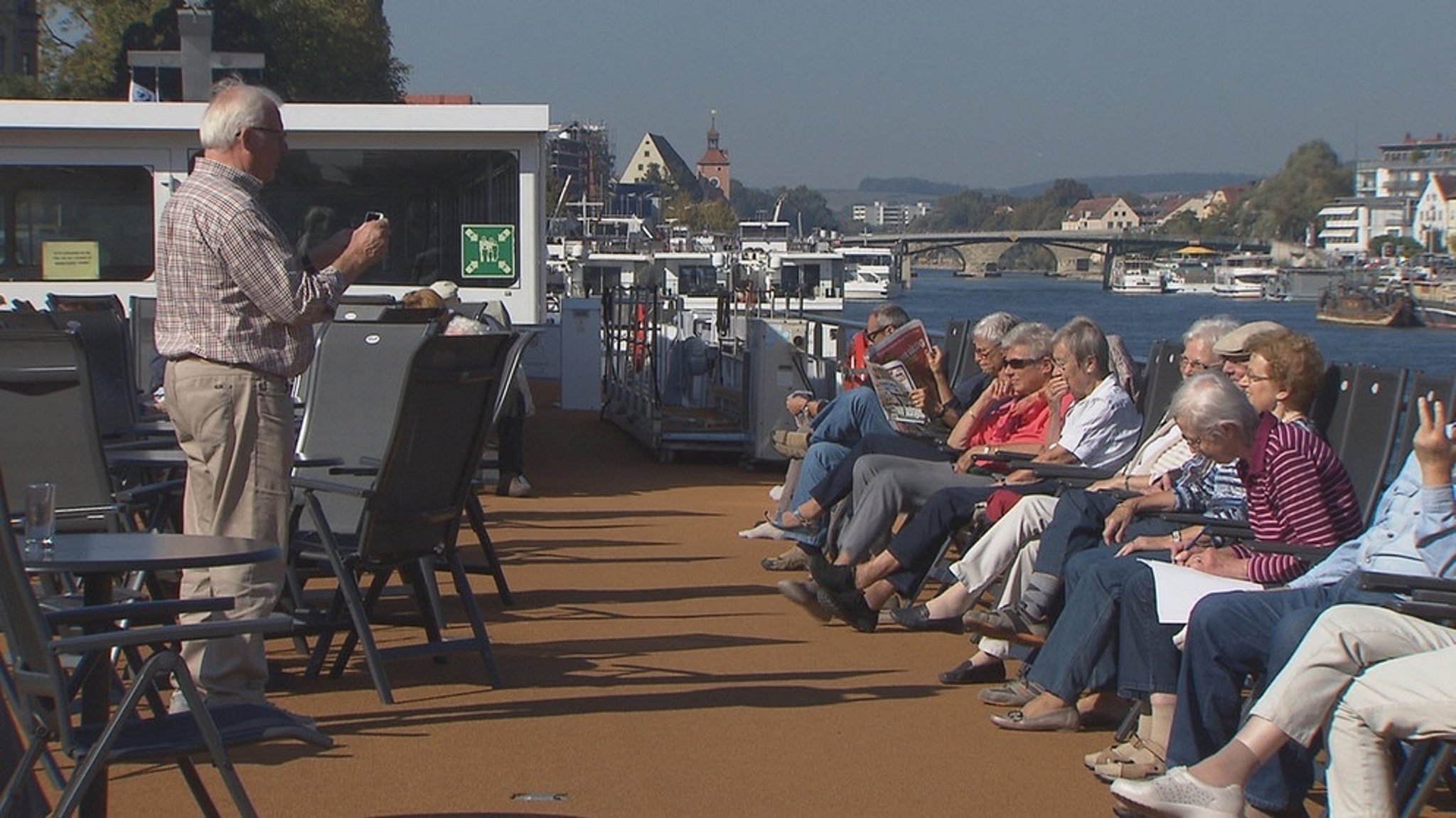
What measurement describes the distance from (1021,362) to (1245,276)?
205 ft

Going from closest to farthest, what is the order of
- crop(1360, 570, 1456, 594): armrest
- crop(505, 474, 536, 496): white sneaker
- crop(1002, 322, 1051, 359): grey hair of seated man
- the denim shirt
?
crop(1360, 570, 1456, 594): armrest → the denim shirt → crop(1002, 322, 1051, 359): grey hair of seated man → crop(505, 474, 536, 496): white sneaker

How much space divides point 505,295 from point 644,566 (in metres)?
4.09

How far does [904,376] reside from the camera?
26.2 feet

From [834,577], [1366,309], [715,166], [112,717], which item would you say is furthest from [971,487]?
[715,166]

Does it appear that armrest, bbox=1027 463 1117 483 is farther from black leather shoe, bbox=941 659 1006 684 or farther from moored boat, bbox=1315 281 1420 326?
moored boat, bbox=1315 281 1420 326

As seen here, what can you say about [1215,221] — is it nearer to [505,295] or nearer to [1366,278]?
[1366,278]

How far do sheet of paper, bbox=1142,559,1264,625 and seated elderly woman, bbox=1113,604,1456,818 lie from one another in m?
0.59

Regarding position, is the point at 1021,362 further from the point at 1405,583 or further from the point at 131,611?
the point at 131,611

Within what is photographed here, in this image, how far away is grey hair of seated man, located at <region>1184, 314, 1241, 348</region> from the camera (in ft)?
20.1

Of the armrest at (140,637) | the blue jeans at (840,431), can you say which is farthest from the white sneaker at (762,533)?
the armrest at (140,637)

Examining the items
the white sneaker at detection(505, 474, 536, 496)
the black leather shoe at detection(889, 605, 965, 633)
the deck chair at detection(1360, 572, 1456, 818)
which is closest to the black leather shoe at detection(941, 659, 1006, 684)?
the black leather shoe at detection(889, 605, 965, 633)

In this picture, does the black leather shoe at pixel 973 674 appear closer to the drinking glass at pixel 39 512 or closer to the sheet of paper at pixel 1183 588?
the sheet of paper at pixel 1183 588

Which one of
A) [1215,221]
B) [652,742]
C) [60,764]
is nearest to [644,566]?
[652,742]

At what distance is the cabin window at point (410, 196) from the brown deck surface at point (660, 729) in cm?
441
